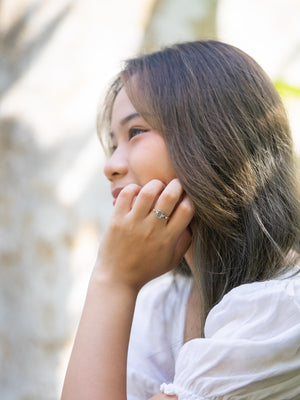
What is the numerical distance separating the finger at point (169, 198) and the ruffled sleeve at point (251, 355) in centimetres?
28

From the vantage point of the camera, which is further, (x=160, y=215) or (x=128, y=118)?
(x=128, y=118)

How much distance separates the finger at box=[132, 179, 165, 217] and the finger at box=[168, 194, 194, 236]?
6 centimetres

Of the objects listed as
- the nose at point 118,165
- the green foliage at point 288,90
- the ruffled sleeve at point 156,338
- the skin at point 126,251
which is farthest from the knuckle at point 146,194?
the green foliage at point 288,90

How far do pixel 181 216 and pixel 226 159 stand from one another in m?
0.17

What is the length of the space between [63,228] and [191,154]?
147 centimetres

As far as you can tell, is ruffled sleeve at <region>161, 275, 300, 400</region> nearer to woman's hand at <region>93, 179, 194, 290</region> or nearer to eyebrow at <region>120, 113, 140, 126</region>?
woman's hand at <region>93, 179, 194, 290</region>

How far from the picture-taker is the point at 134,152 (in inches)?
46.9

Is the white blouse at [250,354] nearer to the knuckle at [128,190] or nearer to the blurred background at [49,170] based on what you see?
the knuckle at [128,190]

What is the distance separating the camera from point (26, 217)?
94.8 inches

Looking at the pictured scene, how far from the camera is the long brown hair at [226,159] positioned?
1.12 metres

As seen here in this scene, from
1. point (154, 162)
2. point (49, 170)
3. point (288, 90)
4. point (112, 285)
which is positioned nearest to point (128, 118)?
point (154, 162)

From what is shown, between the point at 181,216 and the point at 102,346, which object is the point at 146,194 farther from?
the point at 102,346

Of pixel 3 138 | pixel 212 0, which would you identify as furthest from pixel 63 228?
pixel 212 0

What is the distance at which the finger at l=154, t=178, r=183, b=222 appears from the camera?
43.7 inches
